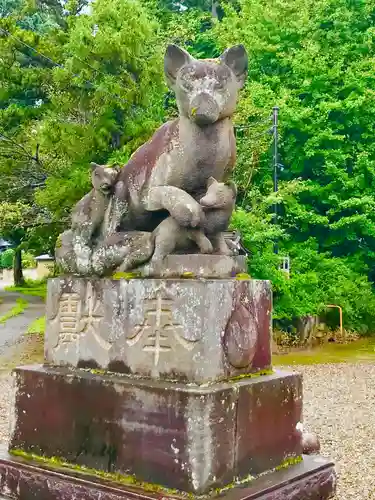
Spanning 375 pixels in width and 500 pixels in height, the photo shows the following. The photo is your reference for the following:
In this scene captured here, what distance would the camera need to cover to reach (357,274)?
51.3 ft

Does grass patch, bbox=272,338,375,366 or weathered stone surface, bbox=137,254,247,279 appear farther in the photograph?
grass patch, bbox=272,338,375,366

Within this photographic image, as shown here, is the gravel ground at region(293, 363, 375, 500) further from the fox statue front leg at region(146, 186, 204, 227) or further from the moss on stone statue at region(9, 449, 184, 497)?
the fox statue front leg at region(146, 186, 204, 227)

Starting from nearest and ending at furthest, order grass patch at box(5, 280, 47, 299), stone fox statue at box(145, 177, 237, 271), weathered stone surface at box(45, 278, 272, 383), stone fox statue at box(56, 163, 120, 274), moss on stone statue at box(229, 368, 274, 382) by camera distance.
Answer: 1. weathered stone surface at box(45, 278, 272, 383)
2. moss on stone statue at box(229, 368, 274, 382)
3. stone fox statue at box(145, 177, 237, 271)
4. stone fox statue at box(56, 163, 120, 274)
5. grass patch at box(5, 280, 47, 299)

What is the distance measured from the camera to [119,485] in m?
3.37

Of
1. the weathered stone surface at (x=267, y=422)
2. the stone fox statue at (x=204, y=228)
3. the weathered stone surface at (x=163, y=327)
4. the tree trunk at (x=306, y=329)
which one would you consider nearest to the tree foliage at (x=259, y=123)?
the tree trunk at (x=306, y=329)

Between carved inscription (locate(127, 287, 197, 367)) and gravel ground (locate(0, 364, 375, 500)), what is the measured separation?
241cm

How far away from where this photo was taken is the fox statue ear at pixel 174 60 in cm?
385

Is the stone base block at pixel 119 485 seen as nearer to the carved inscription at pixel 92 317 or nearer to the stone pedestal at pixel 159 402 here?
the stone pedestal at pixel 159 402

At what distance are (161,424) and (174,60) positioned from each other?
7.18ft

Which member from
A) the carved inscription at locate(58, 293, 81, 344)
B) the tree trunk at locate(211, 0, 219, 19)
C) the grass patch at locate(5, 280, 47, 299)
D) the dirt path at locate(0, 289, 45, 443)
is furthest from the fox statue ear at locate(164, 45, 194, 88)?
the grass patch at locate(5, 280, 47, 299)

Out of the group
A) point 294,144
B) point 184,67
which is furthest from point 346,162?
point 184,67

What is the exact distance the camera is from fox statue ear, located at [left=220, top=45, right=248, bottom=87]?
3848 mm

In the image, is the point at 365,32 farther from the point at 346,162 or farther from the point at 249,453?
the point at 249,453

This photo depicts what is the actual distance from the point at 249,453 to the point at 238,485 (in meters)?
0.19
